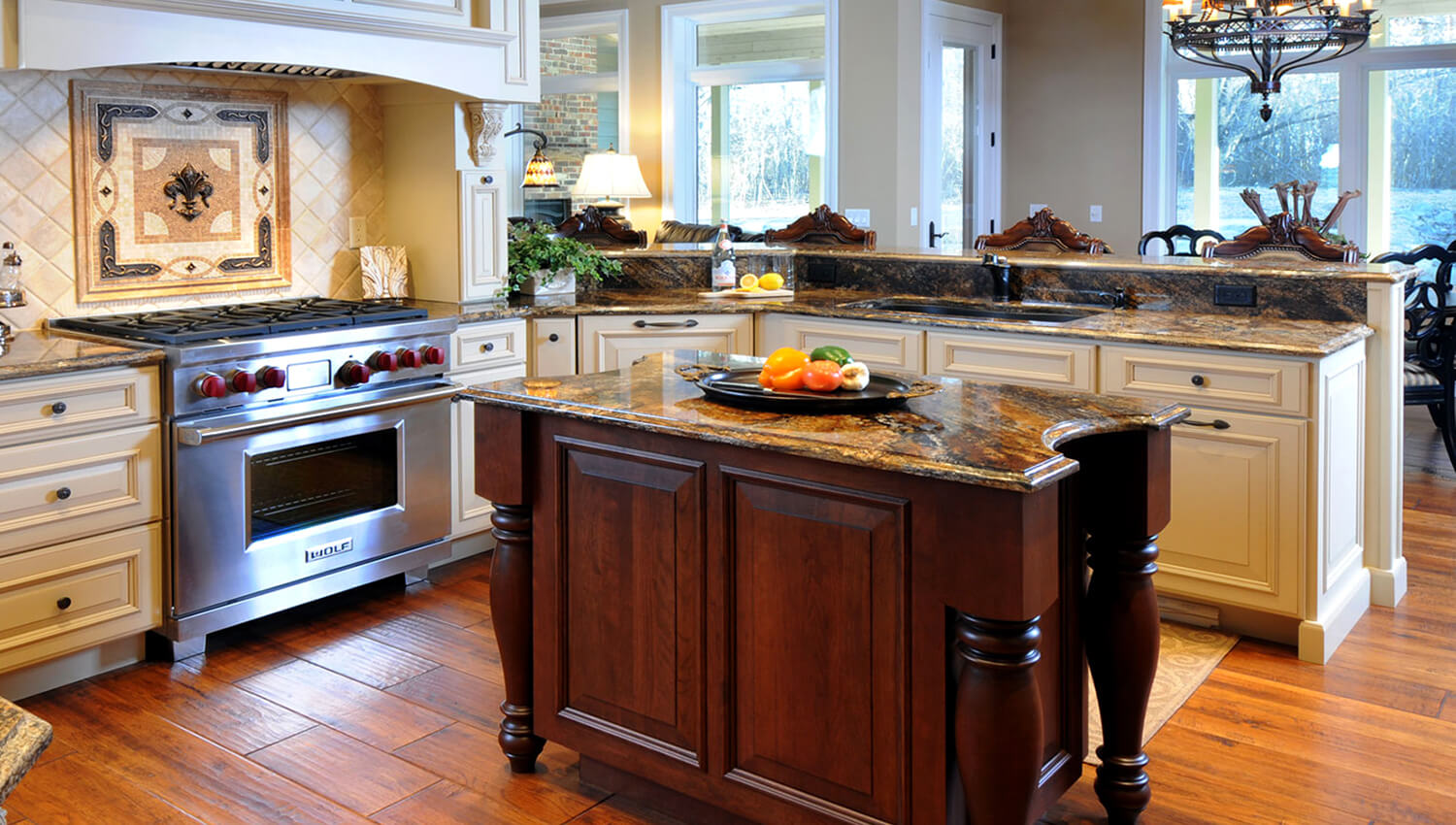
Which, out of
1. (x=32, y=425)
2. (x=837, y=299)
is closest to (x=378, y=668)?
(x=32, y=425)

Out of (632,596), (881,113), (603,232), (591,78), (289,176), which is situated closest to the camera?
(632,596)

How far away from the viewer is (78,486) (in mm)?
3223

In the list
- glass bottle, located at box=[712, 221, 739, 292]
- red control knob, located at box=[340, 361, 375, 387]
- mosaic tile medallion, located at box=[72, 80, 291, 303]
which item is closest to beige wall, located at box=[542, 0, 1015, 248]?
glass bottle, located at box=[712, 221, 739, 292]

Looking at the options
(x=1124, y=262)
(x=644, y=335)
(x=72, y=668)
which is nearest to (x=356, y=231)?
(x=644, y=335)

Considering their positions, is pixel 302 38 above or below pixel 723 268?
above

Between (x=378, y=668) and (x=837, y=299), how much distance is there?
7.39 feet

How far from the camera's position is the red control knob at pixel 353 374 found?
3756 mm

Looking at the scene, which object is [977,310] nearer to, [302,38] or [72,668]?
[302,38]

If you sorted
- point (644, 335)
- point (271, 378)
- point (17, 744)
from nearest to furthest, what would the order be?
point (17, 744) → point (271, 378) → point (644, 335)

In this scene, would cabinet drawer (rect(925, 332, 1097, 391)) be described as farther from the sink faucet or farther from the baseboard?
the baseboard

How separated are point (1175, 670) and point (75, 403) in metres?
3.01

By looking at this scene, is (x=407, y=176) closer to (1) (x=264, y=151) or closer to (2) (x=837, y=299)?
(1) (x=264, y=151)

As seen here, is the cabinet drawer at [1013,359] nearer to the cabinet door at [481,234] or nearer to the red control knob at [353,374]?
the cabinet door at [481,234]

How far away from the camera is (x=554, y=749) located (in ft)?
9.75
